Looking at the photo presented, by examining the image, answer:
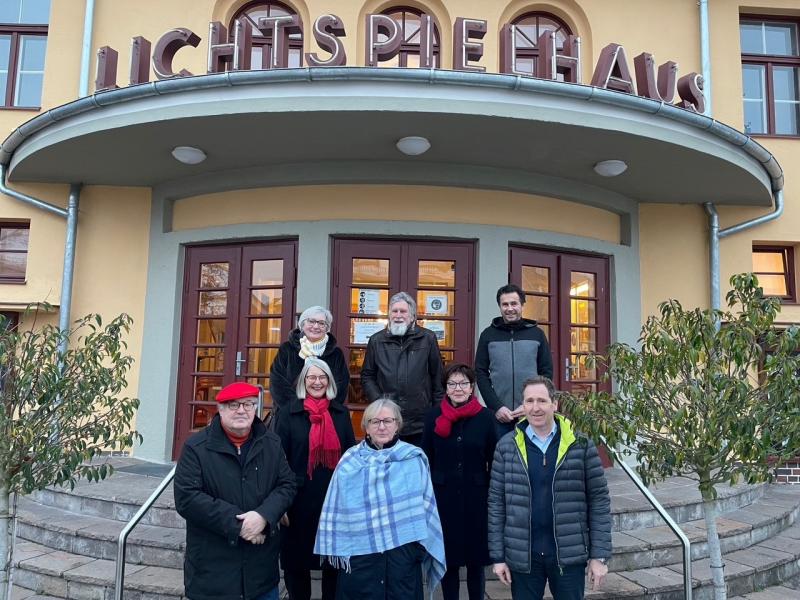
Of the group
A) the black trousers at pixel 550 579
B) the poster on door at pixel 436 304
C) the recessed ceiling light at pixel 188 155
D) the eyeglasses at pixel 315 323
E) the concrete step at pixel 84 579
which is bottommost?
the concrete step at pixel 84 579

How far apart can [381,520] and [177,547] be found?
2.28 metres

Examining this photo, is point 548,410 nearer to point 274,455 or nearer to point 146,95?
point 274,455

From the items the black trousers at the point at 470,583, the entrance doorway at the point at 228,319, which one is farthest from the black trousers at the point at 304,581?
the entrance doorway at the point at 228,319

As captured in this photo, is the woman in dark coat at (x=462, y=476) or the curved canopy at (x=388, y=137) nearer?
the woman in dark coat at (x=462, y=476)

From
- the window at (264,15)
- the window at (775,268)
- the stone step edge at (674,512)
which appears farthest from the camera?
the window at (775,268)

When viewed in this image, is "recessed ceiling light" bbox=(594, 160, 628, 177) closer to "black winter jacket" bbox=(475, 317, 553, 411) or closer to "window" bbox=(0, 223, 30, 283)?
"black winter jacket" bbox=(475, 317, 553, 411)

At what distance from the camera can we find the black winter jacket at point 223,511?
285 cm

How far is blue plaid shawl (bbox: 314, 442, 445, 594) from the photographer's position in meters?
3.03

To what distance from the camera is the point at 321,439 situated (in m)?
3.48

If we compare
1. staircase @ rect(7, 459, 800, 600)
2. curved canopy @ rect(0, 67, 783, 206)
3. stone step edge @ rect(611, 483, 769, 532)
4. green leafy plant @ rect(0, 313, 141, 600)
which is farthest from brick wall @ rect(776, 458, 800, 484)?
green leafy plant @ rect(0, 313, 141, 600)

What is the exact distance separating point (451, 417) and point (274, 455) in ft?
3.55

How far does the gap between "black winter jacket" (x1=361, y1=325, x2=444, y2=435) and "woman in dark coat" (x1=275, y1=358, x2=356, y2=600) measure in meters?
0.85

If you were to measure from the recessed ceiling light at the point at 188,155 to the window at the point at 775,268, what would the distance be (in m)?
6.95

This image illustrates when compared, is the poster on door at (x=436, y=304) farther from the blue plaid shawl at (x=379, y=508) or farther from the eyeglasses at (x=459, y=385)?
the blue plaid shawl at (x=379, y=508)
